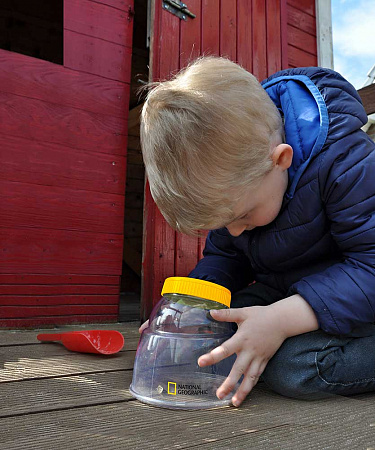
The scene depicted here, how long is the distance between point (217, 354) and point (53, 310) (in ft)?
4.06

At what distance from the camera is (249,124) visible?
869 mm

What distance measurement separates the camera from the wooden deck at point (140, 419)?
2.04ft

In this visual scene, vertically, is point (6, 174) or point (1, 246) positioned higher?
point (6, 174)

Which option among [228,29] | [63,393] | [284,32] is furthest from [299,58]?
[63,393]

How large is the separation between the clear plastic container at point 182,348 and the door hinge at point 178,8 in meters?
1.64

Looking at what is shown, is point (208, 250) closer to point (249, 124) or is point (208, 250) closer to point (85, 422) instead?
point (249, 124)

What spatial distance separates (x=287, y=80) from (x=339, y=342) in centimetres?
62

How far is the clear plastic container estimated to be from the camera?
842 millimetres

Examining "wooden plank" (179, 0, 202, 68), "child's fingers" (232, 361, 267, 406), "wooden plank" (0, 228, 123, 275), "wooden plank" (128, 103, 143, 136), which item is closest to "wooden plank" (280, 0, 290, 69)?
"wooden plank" (179, 0, 202, 68)

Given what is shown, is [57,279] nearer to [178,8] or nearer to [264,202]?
[264,202]

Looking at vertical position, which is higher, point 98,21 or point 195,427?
point 98,21

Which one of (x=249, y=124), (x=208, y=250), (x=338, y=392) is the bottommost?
(x=338, y=392)

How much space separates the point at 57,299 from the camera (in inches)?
74.8

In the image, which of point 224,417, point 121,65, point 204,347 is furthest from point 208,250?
point 121,65
